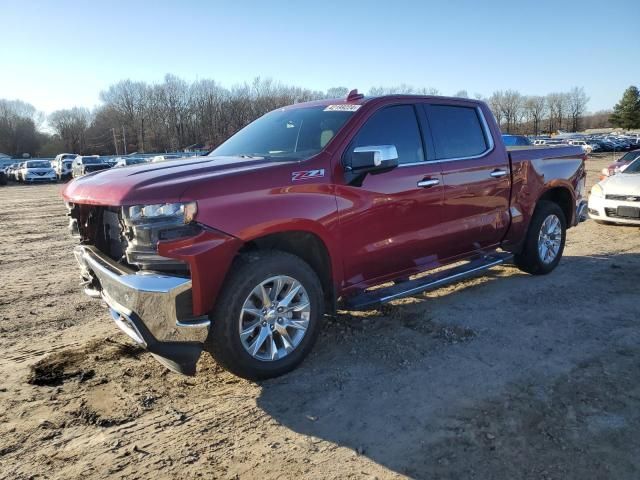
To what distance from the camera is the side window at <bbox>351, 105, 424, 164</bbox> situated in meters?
4.26

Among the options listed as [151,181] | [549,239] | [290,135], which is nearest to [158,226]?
[151,181]

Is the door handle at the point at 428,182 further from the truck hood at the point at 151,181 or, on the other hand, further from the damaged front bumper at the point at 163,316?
the damaged front bumper at the point at 163,316

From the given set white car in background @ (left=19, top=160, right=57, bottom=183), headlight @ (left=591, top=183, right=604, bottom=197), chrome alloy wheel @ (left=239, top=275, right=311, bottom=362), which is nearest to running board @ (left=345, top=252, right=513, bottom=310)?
chrome alloy wheel @ (left=239, top=275, right=311, bottom=362)

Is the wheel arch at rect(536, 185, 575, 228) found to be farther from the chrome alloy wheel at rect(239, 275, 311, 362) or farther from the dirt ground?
the chrome alloy wheel at rect(239, 275, 311, 362)

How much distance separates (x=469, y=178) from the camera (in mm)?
5000

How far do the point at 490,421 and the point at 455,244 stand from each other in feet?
7.32

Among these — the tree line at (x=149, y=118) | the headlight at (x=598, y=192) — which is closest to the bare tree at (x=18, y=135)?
the tree line at (x=149, y=118)

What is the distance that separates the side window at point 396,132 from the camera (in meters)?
4.26

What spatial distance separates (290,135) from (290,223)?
1.21m

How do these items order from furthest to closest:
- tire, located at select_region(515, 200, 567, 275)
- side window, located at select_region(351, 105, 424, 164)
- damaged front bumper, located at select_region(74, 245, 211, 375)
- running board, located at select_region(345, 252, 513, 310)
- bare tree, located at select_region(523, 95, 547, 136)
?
1. bare tree, located at select_region(523, 95, 547, 136)
2. tire, located at select_region(515, 200, 567, 275)
3. side window, located at select_region(351, 105, 424, 164)
4. running board, located at select_region(345, 252, 513, 310)
5. damaged front bumper, located at select_region(74, 245, 211, 375)

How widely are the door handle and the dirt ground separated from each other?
4.20ft

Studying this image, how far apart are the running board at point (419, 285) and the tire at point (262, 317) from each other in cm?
44

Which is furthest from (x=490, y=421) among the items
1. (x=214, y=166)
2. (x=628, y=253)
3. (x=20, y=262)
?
(x=20, y=262)

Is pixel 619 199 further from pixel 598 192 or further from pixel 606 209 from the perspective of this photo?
pixel 598 192
